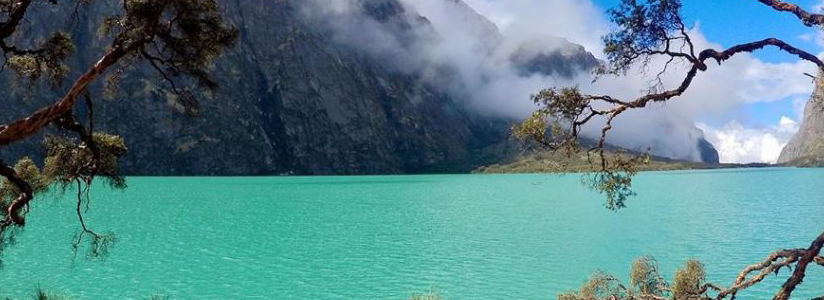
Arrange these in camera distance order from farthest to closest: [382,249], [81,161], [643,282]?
[382,249], [643,282], [81,161]

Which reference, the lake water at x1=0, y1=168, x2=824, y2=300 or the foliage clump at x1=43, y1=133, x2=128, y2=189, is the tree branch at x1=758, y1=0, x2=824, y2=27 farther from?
the lake water at x1=0, y1=168, x2=824, y2=300

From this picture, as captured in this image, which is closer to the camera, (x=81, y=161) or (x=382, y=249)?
(x=81, y=161)

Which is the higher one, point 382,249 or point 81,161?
point 81,161

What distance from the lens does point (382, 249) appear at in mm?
50625

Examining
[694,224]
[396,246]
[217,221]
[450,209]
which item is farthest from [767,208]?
[217,221]

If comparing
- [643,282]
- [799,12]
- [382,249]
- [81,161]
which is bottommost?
[382,249]

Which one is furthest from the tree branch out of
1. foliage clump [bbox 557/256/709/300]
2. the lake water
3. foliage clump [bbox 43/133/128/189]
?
the lake water

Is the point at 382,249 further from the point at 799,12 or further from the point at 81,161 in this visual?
the point at 799,12

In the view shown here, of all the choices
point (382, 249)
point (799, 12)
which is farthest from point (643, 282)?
point (382, 249)

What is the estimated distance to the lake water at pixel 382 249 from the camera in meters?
35.4

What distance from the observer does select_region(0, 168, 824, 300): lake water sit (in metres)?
35.4

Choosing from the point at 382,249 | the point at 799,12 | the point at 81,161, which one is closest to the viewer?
the point at 799,12

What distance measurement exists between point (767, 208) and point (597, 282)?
8237cm

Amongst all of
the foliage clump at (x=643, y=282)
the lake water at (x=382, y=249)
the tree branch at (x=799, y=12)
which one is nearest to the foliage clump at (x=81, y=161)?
the lake water at (x=382, y=249)
